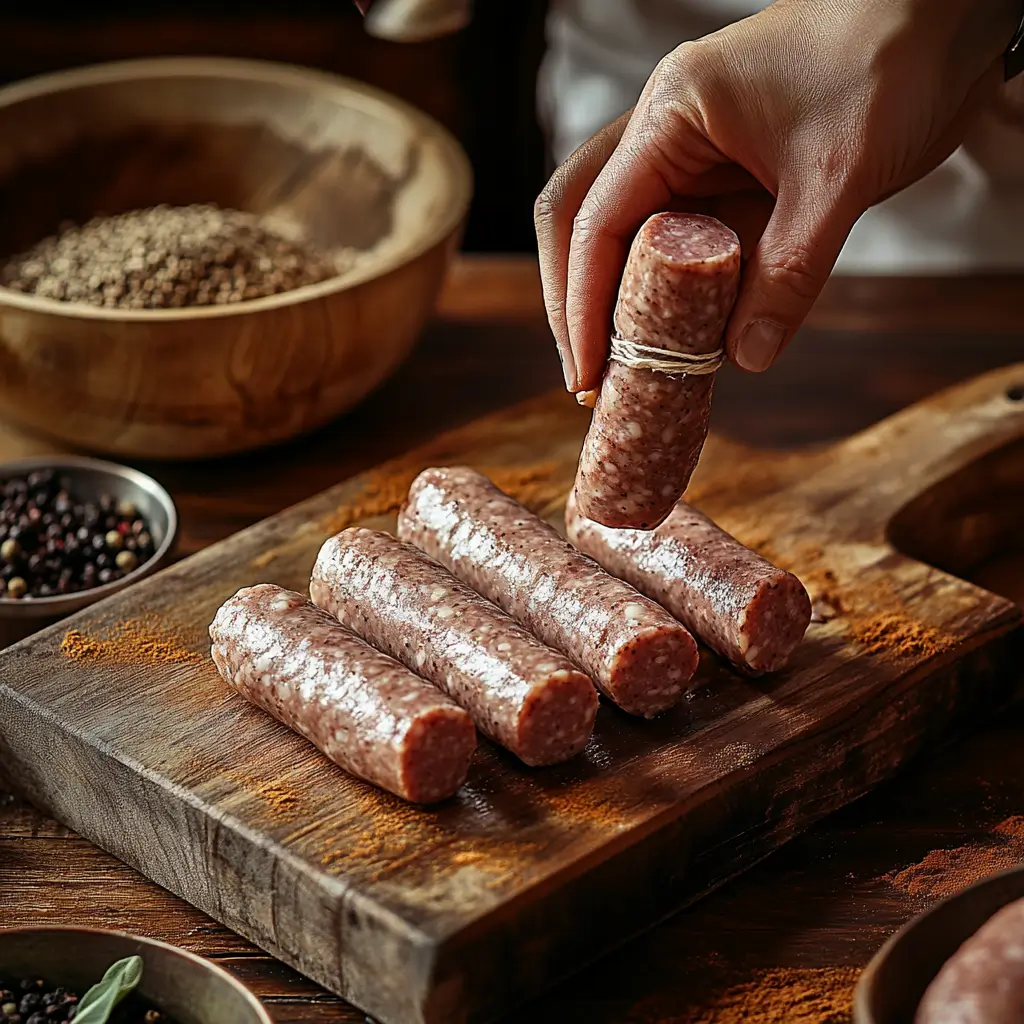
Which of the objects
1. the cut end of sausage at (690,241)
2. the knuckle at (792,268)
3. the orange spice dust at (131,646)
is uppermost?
the cut end of sausage at (690,241)

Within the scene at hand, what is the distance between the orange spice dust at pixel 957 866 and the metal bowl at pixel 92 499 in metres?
1.71

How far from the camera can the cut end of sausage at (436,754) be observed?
7.86 feet

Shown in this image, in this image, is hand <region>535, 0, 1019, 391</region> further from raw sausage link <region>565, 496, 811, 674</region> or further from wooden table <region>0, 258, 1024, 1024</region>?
wooden table <region>0, 258, 1024, 1024</region>

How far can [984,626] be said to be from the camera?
2.98m

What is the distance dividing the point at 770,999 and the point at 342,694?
34.9 inches

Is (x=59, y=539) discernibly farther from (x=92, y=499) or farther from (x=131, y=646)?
(x=131, y=646)

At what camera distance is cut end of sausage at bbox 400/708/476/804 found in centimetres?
239

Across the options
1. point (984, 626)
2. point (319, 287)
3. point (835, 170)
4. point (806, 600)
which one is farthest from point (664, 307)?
point (319, 287)

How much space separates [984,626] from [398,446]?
5.64 ft

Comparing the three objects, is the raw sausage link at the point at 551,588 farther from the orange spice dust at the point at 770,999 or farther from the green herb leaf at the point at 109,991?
the green herb leaf at the point at 109,991

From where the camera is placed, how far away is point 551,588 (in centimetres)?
281

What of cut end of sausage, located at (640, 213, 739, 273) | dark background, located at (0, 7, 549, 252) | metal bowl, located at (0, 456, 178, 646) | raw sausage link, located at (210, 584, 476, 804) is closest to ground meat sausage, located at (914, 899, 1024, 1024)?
raw sausage link, located at (210, 584, 476, 804)

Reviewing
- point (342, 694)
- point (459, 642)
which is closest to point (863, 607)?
point (459, 642)

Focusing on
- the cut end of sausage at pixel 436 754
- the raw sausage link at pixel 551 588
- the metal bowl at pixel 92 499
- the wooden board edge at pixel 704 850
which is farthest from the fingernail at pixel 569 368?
the metal bowl at pixel 92 499
